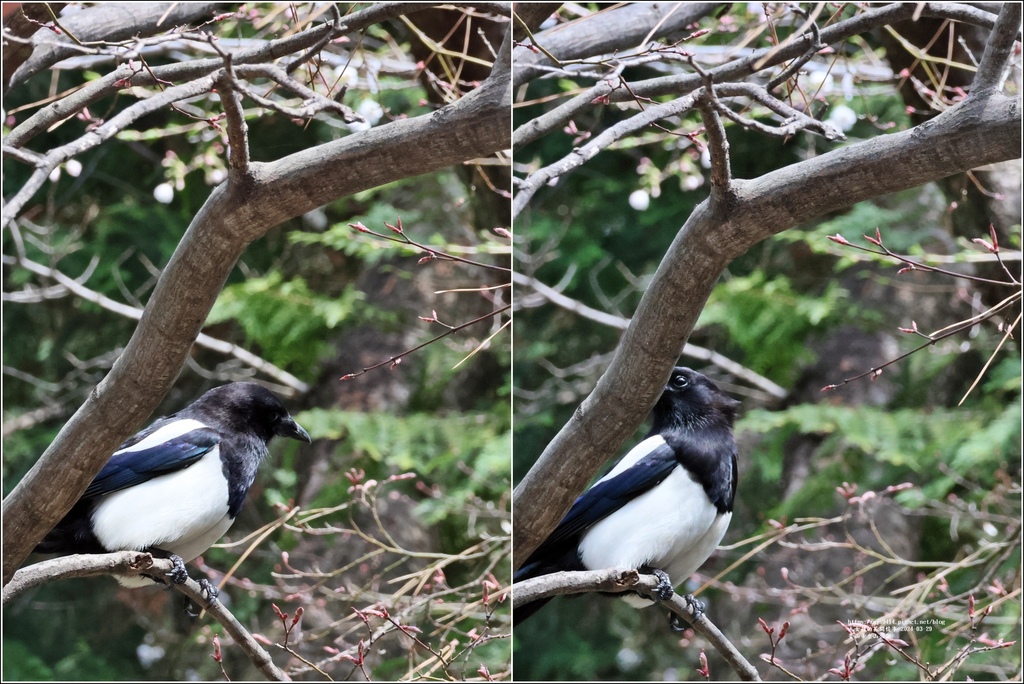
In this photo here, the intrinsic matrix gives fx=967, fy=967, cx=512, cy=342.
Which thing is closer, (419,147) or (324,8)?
(419,147)

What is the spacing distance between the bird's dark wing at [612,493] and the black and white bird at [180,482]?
0.48 meters

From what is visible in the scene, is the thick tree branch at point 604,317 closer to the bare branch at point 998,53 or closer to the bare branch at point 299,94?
the bare branch at point 299,94

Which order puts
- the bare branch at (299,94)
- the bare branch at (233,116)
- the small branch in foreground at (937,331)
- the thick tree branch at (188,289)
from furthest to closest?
the small branch in foreground at (937,331) → the bare branch at (299,94) → the thick tree branch at (188,289) → the bare branch at (233,116)

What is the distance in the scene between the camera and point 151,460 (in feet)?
5.31

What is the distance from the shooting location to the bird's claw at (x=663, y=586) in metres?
1.68

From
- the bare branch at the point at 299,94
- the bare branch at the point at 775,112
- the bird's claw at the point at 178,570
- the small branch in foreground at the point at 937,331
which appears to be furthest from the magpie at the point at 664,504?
the bare branch at the point at 299,94

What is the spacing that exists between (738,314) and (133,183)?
1138mm

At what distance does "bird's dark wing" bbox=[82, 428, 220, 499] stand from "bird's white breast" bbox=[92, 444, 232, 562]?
11 mm

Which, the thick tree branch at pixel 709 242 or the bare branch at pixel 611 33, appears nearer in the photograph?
the thick tree branch at pixel 709 242

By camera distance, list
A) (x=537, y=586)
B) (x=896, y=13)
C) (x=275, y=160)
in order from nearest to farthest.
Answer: (x=275, y=160), (x=537, y=586), (x=896, y=13)

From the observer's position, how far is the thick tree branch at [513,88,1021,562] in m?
1.56

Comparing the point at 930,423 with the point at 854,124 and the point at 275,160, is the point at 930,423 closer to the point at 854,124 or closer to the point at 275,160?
the point at 854,124

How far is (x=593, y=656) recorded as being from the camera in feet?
5.88

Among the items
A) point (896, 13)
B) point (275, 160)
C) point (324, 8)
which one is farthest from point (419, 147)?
point (896, 13)
